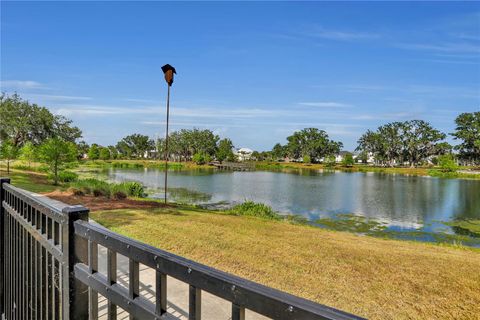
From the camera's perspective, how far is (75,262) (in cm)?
170

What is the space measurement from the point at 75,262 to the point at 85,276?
0.41 feet

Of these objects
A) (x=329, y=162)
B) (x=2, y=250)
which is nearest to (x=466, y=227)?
(x=2, y=250)

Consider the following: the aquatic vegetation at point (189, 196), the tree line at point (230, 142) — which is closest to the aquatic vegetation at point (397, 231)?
the aquatic vegetation at point (189, 196)

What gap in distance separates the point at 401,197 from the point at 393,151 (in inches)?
2696

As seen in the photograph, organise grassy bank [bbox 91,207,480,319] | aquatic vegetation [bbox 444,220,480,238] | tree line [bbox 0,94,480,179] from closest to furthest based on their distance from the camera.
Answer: grassy bank [bbox 91,207,480,319] < aquatic vegetation [bbox 444,220,480,238] < tree line [bbox 0,94,480,179]

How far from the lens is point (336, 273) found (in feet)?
20.5

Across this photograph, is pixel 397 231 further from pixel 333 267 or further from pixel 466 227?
pixel 333 267

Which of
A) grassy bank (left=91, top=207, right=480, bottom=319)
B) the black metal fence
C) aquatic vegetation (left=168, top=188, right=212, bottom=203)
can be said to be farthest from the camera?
aquatic vegetation (left=168, top=188, right=212, bottom=203)

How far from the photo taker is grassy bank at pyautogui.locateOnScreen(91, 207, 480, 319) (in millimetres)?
5098

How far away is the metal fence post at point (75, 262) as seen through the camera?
5.52ft

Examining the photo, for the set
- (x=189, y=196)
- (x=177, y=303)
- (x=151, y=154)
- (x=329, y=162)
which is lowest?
(x=189, y=196)

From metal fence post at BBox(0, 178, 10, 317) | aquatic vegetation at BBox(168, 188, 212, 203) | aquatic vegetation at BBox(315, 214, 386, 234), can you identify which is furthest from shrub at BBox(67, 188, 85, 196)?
metal fence post at BBox(0, 178, 10, 317)

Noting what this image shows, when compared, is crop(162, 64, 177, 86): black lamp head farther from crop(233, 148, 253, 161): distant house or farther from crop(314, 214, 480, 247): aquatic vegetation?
crop(233, 148, 253, 161): distant house

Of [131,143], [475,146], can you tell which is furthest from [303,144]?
[131,143]
